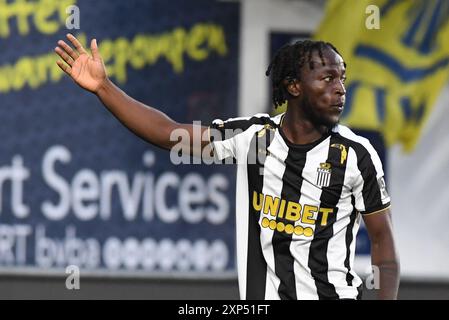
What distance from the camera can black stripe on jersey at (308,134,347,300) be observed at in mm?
5020

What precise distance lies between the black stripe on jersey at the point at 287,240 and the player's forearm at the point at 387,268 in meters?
0.43

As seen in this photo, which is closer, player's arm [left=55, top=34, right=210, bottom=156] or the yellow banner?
player's arm [left=55, top=34, right=210, bottom=156]

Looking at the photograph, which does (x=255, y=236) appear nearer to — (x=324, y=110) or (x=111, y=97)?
(x=324, y=110)

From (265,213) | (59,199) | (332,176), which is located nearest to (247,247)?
(265,213)

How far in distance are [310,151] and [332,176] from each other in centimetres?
17

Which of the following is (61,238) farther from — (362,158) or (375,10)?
(362,158)

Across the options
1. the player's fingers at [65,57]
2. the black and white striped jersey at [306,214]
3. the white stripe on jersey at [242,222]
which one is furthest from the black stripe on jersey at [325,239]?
the player's fingers at [65,57]

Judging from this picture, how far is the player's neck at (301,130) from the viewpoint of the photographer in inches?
202

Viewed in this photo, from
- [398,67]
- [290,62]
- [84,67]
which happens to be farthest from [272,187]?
[398,67]

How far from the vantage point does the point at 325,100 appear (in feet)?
16.3

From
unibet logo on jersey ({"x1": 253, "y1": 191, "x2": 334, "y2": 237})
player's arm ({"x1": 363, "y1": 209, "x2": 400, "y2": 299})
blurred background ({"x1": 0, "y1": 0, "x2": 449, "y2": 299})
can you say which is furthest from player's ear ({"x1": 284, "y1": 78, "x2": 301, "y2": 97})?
blurred background ({"x1": 0, "y1": 0, "x2": 449, "y2": 299})

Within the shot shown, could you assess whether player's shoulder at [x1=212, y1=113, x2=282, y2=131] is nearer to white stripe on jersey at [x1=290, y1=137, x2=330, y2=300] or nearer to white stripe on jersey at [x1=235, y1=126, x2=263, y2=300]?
white stripe on jersey at [x1=235, y1=126, x2=263, y2=300]

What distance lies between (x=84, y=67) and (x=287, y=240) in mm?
1304

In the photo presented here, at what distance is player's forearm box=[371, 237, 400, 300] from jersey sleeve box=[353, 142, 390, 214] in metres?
0.17
